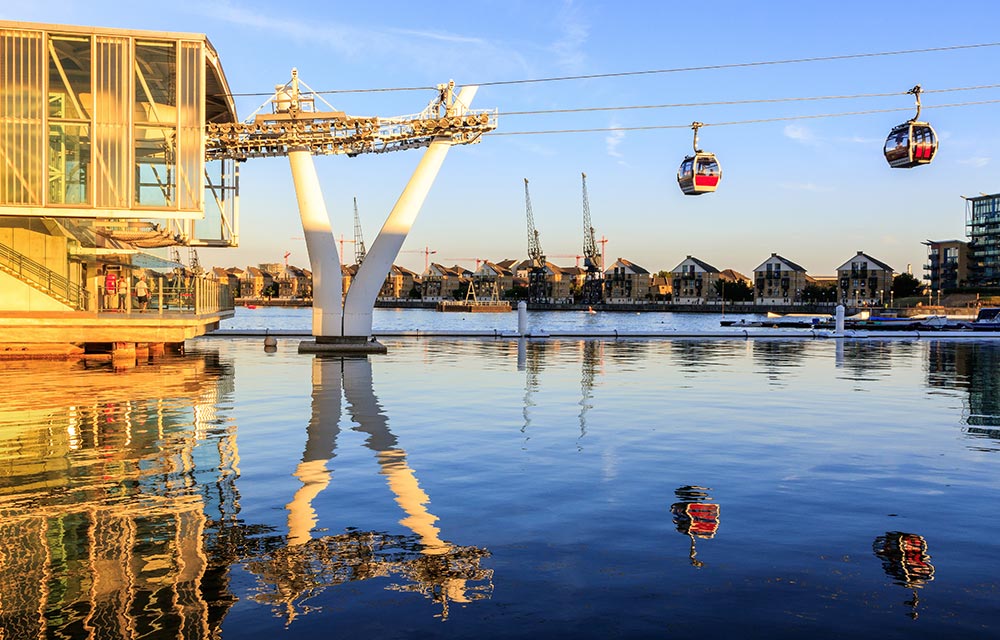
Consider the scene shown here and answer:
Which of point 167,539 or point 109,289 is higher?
point 109,289

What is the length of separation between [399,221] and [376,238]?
1.30 m

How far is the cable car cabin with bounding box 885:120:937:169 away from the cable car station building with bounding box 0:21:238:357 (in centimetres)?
2106

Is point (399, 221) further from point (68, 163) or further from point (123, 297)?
point (68, 163)

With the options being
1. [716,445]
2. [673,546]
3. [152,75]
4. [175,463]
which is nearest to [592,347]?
[152,75]

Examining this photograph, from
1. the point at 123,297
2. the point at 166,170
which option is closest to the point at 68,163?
the point at 166,170

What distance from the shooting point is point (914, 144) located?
21.9 meters

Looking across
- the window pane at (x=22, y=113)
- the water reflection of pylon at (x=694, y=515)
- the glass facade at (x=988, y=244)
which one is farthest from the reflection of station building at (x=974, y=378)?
the glass facade at (x=988, y=244)

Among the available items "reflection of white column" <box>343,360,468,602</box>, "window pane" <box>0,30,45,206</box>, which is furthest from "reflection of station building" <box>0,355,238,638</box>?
"window pane" <box>0,30,45,206</box>

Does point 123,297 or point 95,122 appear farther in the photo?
point 123,297

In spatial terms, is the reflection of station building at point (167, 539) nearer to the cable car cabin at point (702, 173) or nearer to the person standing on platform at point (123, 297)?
the cable car cabin at point (702, 173)

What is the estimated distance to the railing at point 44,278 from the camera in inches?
1154

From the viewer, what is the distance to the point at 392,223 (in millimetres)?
33000

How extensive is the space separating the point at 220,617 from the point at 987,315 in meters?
102

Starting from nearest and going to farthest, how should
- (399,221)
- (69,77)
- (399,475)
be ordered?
1. (399,475)
2. (69,77)
3. (399,221)
